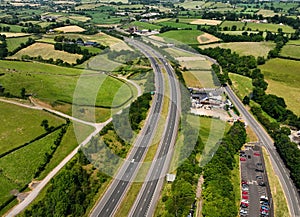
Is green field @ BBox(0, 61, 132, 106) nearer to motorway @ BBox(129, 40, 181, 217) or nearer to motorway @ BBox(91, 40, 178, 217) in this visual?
motorway @ BBox(91, 40, 178, 217)

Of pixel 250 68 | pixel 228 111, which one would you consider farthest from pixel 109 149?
pixel 250 68

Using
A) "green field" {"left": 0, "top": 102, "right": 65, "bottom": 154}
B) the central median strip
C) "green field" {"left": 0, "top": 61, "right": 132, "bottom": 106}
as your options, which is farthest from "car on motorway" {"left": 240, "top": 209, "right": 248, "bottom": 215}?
"green field" {"left": 0, "top": 61, "right": 132, "bottom": 106}

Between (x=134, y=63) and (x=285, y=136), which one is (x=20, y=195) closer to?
(x=285, y=136)

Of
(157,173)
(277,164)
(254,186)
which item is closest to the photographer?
(254,186)

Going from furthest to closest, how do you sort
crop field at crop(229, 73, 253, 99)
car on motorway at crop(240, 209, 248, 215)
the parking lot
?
crop field at crop(229, 73, 253, 99) < the parking lot < car on motorway at crop(240, 209, 248, 215)

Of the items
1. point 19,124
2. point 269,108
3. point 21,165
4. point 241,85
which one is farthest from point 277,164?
point 19,124

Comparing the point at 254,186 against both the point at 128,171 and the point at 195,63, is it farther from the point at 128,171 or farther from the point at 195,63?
the point at 195,63
